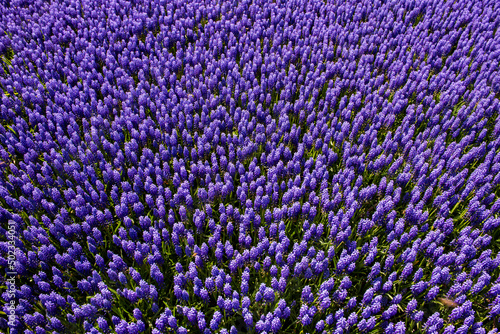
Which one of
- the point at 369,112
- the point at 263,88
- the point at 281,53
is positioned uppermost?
the point at 281,53

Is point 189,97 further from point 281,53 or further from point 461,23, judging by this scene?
point 461,23

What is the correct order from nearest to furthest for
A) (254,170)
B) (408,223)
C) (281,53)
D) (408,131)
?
1. (408,223)
2. (254,170)
3. (408,131)
4. (281,53)

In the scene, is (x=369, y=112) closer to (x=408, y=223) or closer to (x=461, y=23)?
(x=408, y=223)

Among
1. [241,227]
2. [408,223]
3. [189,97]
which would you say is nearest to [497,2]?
[408,223]

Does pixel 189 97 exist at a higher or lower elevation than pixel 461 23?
lower

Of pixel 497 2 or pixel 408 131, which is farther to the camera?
pixel 497 2

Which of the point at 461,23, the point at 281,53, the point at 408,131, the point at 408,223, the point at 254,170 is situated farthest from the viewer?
the point at 461,23
